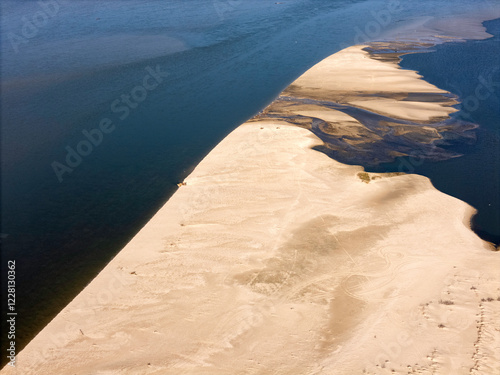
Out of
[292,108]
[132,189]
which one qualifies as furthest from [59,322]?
[292,108]

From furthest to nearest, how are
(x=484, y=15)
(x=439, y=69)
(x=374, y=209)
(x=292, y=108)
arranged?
(x=484, y=15)
(x=439, y=69)
(x=292, y=108)
(x=374, y=209)

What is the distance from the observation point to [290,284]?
57.1 feet

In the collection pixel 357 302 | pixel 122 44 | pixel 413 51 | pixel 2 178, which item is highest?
pixel 122 44

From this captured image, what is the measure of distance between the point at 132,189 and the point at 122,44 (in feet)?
90.5

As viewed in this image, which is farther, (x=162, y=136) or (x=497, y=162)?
(x=162, y=136)

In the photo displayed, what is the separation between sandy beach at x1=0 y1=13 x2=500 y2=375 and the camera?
1470 cm

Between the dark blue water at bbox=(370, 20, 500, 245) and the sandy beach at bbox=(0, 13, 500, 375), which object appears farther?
the dark blue water at bbox=(370, 20, 500, 245)

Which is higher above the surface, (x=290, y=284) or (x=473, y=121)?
(x=473, y=121)

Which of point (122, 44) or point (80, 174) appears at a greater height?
point (122, 44)

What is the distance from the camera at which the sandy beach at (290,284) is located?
48.2 ft

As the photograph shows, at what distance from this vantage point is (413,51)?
44156 mm

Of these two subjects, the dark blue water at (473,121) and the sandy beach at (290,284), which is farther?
the dark blue water at (473,121)

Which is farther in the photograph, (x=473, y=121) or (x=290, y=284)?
(x=473, y=121)

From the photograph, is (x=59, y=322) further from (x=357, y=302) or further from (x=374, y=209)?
(x=374, y=209)
